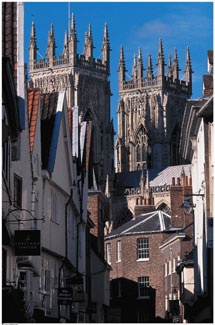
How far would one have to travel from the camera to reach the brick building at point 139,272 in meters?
70.2

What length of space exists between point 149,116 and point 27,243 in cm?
14718

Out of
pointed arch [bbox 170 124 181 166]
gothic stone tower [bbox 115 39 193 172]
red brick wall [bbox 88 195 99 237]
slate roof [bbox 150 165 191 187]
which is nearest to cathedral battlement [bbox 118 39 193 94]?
gothic stone tower [bbox 115 39 193 172]

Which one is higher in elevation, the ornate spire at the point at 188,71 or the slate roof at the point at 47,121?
the ornate spire at the point at 188,71

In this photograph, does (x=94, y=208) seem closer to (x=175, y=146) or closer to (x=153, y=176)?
(x=153, y=176)

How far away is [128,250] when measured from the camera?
72250 millimetres

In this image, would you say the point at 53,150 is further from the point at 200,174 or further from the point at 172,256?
the point at 172,256

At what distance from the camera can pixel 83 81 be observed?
163 metres

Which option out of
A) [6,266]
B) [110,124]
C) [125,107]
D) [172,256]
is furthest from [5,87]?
[125,107]

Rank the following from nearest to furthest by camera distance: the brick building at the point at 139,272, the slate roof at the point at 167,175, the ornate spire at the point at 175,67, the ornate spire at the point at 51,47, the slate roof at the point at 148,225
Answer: the brick building at the point at 139,272 < the slate roof at the point at 148,225 < the slate roof at the point at 167,175 < the ornate spire at the point at 51,47 < the ornate spire at the point at 175,67

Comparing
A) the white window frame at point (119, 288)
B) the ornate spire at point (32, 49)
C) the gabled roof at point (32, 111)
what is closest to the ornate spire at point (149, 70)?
the ornate spire at point (32, 49)

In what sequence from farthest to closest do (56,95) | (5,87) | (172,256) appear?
(172,256), (56,95), (5,87)

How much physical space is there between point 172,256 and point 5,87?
39.0 m

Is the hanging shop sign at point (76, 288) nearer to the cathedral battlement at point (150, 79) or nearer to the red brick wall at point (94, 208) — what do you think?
the red brick wall at point (94, 208)

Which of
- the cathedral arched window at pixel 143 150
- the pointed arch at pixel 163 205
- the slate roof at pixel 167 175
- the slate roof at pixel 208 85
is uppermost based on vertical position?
the cathedral arched window at pixel 143 150
